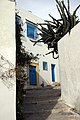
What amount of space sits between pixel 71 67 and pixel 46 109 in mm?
1885

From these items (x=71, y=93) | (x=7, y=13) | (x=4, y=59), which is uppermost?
(x=7, y=13)

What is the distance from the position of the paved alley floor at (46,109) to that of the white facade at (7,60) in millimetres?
1944

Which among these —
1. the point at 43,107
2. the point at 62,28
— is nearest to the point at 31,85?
the point at 62,28

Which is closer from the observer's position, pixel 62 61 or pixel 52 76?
pixel 62 61

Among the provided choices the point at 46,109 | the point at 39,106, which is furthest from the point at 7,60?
the point at 39,106

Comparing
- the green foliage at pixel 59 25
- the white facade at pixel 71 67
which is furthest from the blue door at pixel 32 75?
the white facade at pixel 71 67

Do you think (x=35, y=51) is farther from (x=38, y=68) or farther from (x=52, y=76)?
(x=52, y=76)

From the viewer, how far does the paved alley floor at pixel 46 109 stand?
7.73 meters

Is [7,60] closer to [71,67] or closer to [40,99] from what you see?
[71,67]

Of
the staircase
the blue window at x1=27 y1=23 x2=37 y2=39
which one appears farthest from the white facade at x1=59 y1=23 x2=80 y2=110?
the blue window at x1=27 y1=23 x2=37 y2=39

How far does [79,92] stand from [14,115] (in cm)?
290

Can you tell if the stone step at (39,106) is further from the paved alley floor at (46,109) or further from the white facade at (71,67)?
the white facade at (71,67)

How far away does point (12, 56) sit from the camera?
6203 mm

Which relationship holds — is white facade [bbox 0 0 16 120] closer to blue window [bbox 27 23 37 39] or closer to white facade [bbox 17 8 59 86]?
white facade [bbox 17 8 59 86]
